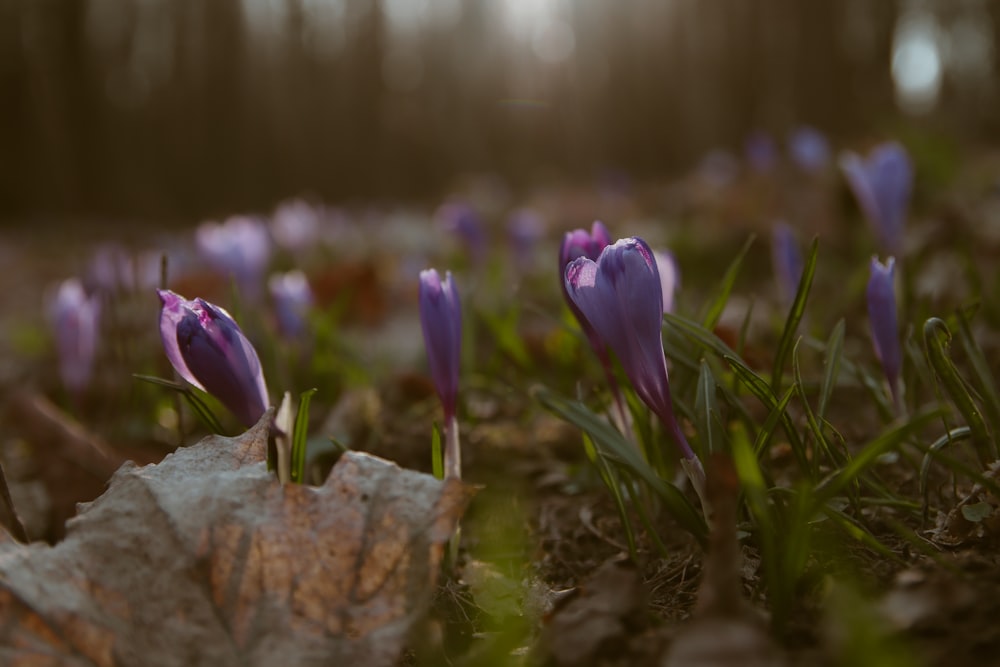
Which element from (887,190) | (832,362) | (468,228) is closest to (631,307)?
(832,362)

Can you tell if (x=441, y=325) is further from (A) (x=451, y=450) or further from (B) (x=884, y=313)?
(B) (x=884, y=313)

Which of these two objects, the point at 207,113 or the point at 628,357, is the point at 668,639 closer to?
the point at 628,357

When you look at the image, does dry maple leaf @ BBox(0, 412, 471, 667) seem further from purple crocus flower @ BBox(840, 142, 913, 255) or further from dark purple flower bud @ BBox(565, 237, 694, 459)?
purple crocus flower @ BBox(840, 142, 913, 255)

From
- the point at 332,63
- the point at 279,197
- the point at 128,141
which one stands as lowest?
the point at 279,197

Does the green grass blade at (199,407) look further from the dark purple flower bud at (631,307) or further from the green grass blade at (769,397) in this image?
the green grass blade at (769,397)

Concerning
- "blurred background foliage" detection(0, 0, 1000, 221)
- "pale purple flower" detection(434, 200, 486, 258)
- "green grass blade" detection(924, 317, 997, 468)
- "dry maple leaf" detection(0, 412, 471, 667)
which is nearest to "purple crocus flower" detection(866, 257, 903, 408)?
"green grass blade" detection(924, 317, 997, 468)

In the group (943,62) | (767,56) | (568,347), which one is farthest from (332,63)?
(568,347)

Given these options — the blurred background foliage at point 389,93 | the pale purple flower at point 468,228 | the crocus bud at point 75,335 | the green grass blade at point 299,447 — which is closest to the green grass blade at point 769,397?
the green grass blade at point 299,447
